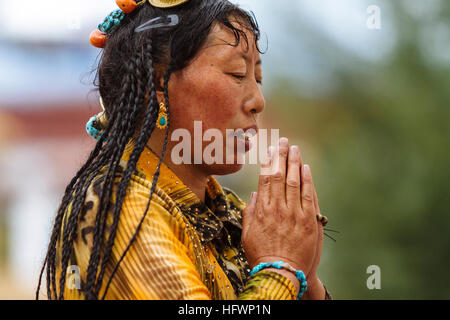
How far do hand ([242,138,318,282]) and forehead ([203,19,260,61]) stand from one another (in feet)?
1.52

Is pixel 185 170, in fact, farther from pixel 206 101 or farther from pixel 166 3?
pixel 166 3

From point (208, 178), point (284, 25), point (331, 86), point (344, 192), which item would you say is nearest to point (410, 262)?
point (344, 192)

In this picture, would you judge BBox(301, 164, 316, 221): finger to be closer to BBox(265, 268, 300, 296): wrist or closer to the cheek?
BBox(265, 268, 300, 296): wrist

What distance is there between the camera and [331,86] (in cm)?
743

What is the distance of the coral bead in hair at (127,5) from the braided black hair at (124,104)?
3cm

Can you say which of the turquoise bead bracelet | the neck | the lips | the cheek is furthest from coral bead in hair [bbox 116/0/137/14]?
the turquoise bead bracelet

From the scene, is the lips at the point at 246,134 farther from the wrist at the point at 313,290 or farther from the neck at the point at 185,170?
the wrist at the point at 313,290

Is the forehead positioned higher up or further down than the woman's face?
higher up

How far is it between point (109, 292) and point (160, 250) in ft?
0.75

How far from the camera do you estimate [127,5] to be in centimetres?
248

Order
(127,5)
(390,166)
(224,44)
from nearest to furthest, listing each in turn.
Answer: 1. (224,44)
2. (127,5)
3. (390,166)

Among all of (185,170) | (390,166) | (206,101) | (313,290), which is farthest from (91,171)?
(390,166)

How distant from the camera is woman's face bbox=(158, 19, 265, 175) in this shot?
2322mm

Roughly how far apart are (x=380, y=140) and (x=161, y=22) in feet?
16.3
